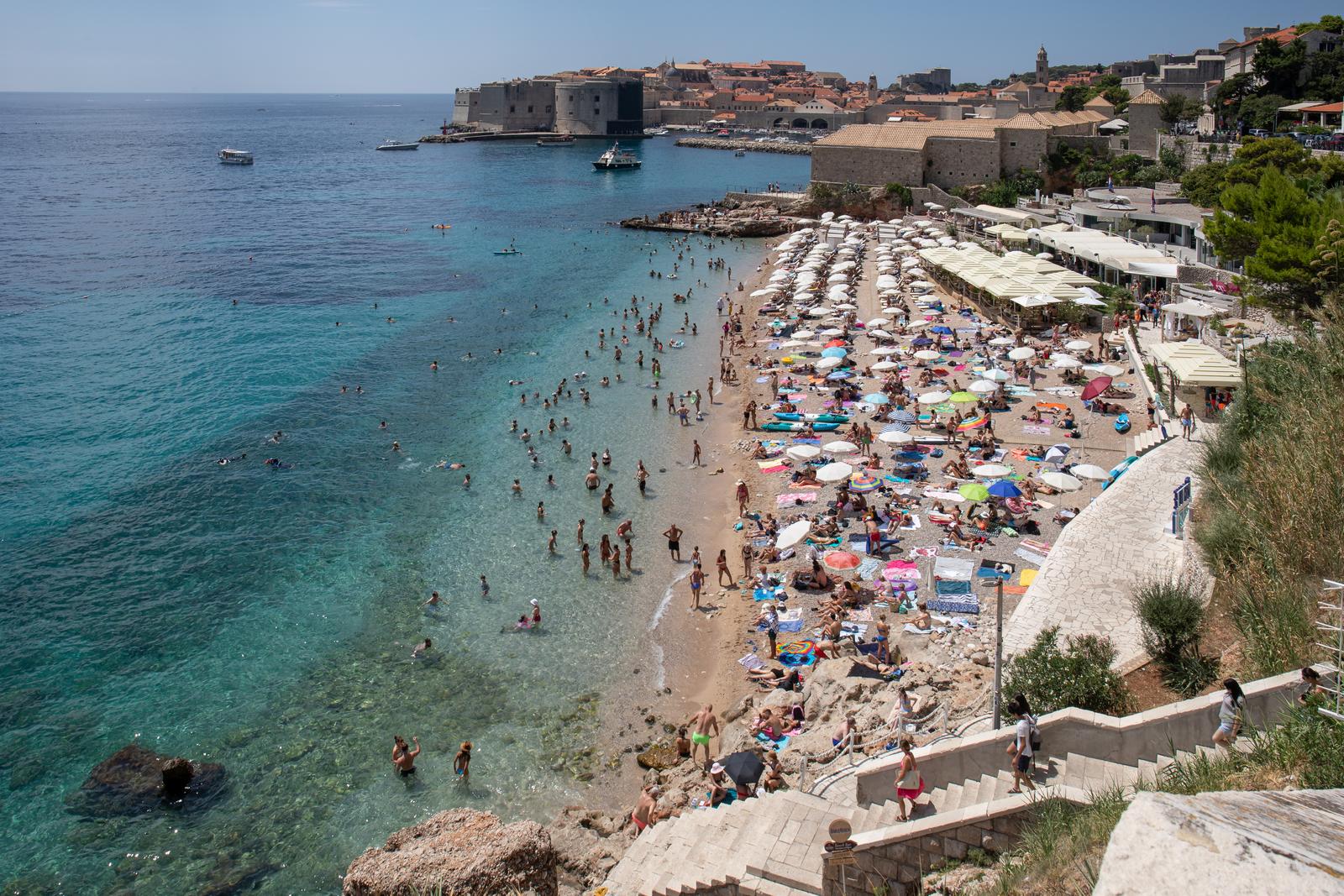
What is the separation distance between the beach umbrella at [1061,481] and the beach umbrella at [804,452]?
4220 mm

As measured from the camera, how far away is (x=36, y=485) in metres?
19.7

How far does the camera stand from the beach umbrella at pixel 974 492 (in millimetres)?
15062

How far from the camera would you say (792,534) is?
14.6m

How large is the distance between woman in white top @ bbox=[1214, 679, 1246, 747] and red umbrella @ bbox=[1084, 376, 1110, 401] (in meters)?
13.2

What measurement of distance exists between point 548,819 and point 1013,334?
62.6 ft

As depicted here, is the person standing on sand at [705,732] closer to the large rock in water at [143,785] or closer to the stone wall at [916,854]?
the stone wall at [916,854]

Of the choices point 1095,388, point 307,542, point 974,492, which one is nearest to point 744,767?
point 974,492

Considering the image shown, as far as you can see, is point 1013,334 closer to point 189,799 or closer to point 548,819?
point 548,819

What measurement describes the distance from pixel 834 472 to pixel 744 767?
785cm

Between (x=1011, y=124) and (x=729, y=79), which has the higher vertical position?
(x=729, y=79)

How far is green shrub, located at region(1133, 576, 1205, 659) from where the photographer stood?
28.3 ft

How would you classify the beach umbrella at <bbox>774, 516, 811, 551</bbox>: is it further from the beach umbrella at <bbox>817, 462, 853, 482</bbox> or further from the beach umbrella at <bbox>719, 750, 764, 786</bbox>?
the beach umbrella at <bbox>719, 750, 764, 786</bbox>

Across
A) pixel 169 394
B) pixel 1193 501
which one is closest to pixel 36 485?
pixel 169 394

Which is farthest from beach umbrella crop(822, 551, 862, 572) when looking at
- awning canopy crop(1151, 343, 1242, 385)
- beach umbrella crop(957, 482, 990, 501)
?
awning canopy crop(1151, 343, 1242, 385)
